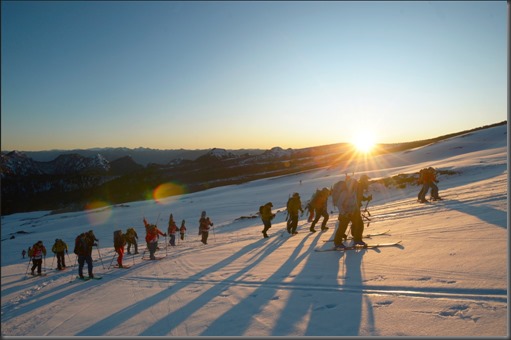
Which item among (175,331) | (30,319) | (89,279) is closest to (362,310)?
(175,331)

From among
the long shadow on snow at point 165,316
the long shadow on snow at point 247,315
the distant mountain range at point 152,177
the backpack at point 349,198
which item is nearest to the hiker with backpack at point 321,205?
the backpack at point 349,198

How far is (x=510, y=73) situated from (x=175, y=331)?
4.88 m

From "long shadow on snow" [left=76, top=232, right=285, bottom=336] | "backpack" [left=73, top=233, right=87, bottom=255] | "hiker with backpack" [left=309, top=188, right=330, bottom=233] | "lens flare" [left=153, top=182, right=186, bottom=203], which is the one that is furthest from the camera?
"lens flare" [left=153, top=182, right=186, bottom=203]

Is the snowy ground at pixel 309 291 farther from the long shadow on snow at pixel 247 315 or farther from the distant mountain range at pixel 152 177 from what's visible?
the distant mountain range at pixel 152 177

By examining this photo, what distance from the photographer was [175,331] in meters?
4.78

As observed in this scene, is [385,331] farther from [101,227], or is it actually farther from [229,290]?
[101,227]

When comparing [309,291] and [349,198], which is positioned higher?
[349,198]

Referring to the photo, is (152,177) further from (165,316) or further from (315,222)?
(165,316)

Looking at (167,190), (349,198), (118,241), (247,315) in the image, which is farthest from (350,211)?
(167,190)

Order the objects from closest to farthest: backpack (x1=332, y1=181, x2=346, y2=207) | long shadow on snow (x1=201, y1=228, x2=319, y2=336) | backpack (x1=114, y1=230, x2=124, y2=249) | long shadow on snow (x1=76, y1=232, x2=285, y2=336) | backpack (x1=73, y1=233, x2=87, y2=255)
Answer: long shadow on snow (x1=201, y1=228, x2=319, y2=336)
long shadow on snow (x1=76, y1=232, x2=285, y2=336)
backpack (x1=332, y1=181, x2=346, y2=207)
backpack (x1=73, y1=233, x2=87, y2=255)
backpack (x1=114, y1=230, x2=124, y2=249)

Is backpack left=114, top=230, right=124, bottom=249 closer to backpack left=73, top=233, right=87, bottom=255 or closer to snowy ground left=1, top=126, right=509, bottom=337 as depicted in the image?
backpack left=73, top=233, right=87, bottom=255

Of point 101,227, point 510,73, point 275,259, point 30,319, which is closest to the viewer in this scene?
point 510,73

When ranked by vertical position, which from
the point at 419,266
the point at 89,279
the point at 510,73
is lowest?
the point at 89,279

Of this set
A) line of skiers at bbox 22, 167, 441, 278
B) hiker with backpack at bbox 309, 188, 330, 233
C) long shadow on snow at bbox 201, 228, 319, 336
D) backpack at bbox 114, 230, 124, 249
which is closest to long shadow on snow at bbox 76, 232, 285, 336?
long shadow on snow at bbox 201, 228, 319, 336
